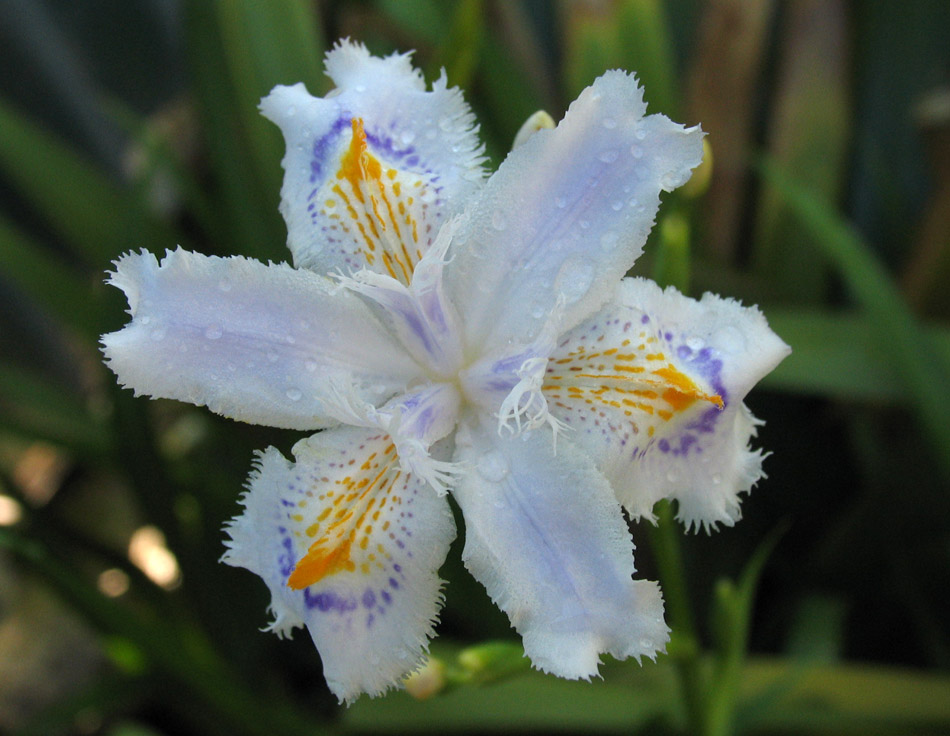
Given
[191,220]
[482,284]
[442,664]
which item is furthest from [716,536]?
[191,220]

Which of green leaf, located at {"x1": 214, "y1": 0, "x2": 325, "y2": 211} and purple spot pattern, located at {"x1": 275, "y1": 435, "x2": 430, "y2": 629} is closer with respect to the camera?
purple spot pattern, located at {"x1": 275, "y1": 435, "x2": 430, "y2": 629}

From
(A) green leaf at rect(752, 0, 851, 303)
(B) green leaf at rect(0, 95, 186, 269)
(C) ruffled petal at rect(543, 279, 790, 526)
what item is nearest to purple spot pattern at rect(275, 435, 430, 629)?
(C) ruffled petal at rect(543, 279, 790, 526)

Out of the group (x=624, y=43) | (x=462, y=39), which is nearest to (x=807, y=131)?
(x=624, y=43)

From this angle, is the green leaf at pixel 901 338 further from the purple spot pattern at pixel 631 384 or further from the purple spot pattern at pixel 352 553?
the purple spot pattern at pixel 352 553

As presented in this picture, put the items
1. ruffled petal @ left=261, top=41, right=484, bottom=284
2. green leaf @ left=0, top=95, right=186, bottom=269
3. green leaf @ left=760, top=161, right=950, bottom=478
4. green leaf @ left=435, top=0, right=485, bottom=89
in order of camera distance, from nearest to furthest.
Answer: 1. ruffled petal @ left=261, top=41, right=484, bottom=284
2. green leaf @ left=435, top=0, right=485, bottom=89
3. green leaf @ left=760, top=161, right=950, bottom=478
4. green leaf @ left=0, top=95, right=186, bottom=269

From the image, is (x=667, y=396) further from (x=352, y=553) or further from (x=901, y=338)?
(x=901, y=338)

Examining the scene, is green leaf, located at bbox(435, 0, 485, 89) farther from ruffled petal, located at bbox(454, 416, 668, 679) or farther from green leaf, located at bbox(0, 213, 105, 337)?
green leaf, located at bbox(0, 213, 105, 337)

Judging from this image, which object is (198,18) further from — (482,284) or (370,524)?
(370,524)
